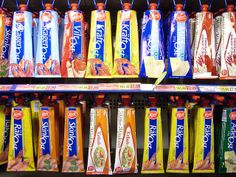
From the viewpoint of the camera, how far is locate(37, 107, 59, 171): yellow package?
4.86 feet

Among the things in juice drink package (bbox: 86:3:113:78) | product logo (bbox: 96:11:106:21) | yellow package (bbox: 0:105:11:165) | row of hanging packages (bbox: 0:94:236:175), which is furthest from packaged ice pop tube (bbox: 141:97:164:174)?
yellow package (bbox: 0:105:11:165)

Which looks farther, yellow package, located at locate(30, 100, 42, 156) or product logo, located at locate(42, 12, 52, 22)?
yellow package, located at locate(30, 100, 42, 156)

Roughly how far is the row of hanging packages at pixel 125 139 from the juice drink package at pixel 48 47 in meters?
0.19

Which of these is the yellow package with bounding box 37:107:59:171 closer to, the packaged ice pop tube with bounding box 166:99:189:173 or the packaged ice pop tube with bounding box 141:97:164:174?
the packaged ice pop tube with bounding box 141:97:164:174

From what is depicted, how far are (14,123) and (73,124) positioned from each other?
1.06 feet

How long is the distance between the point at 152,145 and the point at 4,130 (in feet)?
2.77

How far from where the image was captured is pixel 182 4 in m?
1.56

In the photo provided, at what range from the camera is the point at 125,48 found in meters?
1.44

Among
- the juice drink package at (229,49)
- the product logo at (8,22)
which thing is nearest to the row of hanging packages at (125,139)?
the juice drink package at (229,49)

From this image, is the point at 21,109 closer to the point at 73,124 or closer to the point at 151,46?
the point at 73,124

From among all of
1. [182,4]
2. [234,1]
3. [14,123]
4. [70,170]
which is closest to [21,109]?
[14,123]

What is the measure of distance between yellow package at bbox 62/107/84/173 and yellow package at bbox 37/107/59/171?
66 millimetres

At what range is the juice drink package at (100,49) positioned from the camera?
1.43m

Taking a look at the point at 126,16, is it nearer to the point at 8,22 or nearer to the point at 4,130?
the point at 8,22
